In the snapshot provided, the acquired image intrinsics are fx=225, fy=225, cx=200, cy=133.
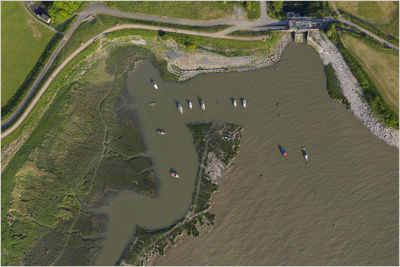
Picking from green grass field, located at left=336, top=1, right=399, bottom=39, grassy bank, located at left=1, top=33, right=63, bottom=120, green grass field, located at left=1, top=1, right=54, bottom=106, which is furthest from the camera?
green grass field, located at left=1, top=1, right=54, bottom=106

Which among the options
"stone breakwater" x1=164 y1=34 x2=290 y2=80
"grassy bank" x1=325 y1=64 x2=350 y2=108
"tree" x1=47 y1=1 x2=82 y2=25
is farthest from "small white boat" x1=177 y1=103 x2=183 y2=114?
"grassy bank" x1=325 y1=64 x2=350 y2=108

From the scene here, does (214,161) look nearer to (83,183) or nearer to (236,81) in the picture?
(236,81)

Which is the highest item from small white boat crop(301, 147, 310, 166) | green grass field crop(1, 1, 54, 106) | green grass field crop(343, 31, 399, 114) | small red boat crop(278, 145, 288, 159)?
green grass field crop(343, 31, 399, 114)

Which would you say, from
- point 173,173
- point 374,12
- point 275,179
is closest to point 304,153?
point 275,179

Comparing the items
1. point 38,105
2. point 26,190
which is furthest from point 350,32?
point 26,190

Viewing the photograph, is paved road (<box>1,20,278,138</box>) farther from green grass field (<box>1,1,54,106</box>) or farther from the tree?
the tree

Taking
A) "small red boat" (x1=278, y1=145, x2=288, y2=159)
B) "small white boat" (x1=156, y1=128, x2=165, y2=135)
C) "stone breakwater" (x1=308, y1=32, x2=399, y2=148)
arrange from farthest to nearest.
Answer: "small white boat" (x1=156, y1=128, x2=165, y2=135)
"stone breakwater" (x1=308, y1=32, x2=399, y2=148)
"small red boat" (x1=278, y1=145, x2=288, y2=159)
